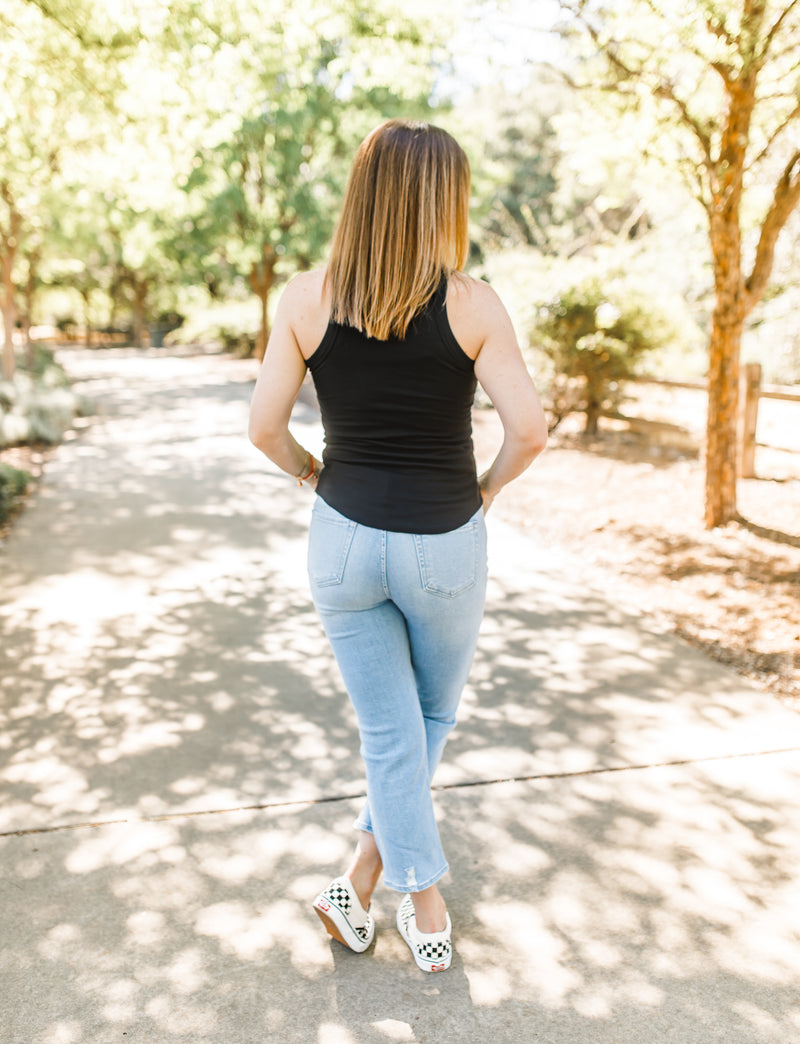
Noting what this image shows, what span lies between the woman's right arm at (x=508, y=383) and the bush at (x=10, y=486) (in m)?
6.07

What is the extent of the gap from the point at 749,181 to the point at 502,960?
728 cm

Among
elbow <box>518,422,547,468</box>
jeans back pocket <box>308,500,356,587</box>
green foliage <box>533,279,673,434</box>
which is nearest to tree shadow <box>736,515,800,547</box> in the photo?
green foliage <box>533,279,673,434</box>

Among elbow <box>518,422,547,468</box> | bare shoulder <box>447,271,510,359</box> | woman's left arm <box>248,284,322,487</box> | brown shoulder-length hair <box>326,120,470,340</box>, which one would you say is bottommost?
elbow <box>518,422,547,468</box>

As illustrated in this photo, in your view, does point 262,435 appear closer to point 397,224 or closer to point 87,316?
point 397,224

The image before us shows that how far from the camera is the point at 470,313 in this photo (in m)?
2.03

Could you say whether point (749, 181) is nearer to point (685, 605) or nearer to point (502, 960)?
point (685, 605)

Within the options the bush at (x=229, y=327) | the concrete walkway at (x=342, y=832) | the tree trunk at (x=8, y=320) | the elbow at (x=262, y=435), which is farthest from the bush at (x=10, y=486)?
the bush at (x=229, y=327)

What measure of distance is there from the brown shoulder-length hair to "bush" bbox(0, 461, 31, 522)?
608 centimetres

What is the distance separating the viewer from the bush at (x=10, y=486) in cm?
748

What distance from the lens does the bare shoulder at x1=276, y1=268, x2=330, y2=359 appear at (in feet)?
6.81

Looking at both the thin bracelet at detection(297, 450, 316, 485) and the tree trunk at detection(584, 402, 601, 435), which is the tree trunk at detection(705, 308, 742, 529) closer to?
the tree trunk at detection(584, 402, 601, 435)

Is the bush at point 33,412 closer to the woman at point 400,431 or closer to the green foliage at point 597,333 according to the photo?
the green foliage at point 597,333

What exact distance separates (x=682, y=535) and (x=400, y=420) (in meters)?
5.33

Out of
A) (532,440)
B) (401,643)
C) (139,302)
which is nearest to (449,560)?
(401,643)
